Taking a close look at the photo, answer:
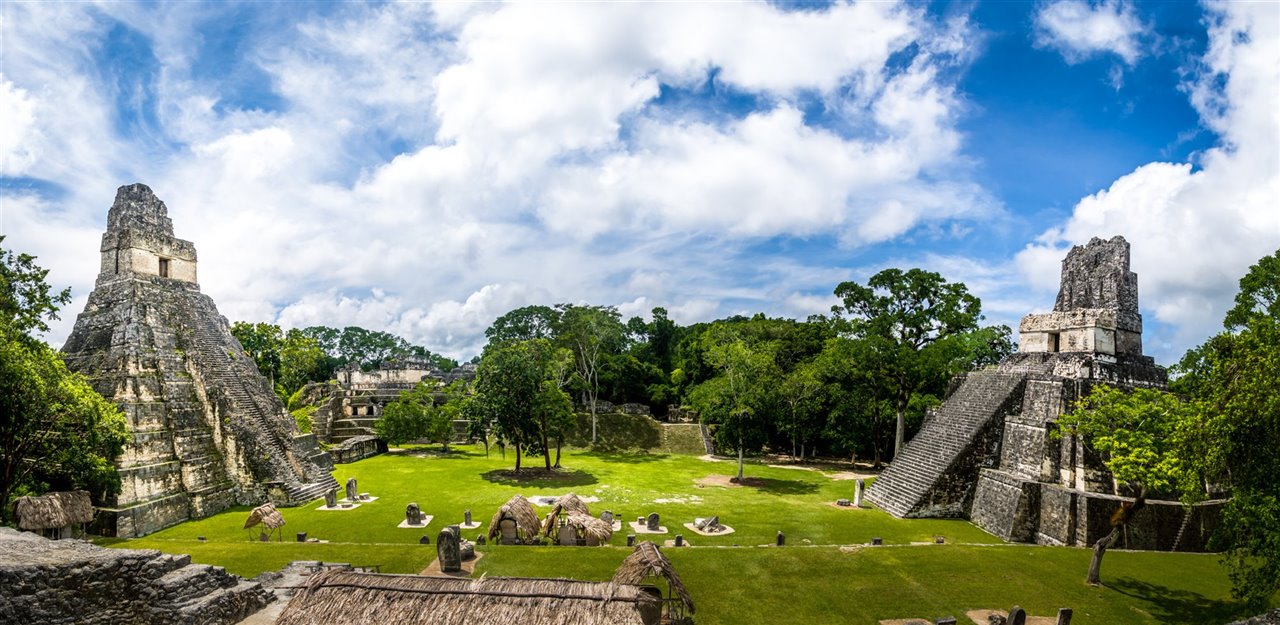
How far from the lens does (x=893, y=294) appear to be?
27.4 meters

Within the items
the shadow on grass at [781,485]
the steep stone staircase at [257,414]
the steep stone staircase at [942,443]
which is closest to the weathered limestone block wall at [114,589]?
the steep stone staircase at [257,414]

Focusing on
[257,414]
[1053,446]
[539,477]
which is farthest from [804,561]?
[257,414]

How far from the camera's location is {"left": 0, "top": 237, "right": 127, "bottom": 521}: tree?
45.6 ft

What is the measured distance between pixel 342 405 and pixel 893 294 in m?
34.1

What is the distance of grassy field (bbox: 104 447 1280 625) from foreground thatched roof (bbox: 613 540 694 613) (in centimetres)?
128

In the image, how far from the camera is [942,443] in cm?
2136

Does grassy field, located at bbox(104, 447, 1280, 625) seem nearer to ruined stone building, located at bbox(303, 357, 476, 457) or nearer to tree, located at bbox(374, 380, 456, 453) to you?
tree, located at bbox(374, 380, 456, 453)

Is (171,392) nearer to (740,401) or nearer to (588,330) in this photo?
(740,401)

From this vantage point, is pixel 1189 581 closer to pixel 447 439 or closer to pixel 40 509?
pixel 40 509

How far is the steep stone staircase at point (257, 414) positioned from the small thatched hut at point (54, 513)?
5461 millimetres

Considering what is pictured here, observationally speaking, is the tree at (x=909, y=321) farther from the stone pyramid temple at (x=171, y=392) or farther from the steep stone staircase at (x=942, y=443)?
the stone pyramid temple at (x=171, y=392)

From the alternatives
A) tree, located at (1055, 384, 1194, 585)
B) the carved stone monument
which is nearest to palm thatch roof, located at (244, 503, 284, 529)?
the carved stone monument

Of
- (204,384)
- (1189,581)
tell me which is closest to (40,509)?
(204,384)

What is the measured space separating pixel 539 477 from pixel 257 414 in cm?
1111
